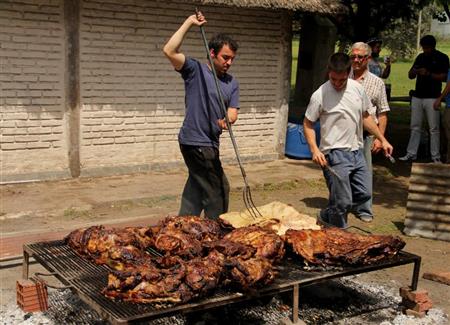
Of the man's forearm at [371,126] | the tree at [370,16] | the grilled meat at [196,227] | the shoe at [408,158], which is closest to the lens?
the grilled meat at [196,227]

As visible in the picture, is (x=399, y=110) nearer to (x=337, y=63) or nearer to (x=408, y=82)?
(x=408, y=82)

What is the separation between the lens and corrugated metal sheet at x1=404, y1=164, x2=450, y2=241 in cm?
691

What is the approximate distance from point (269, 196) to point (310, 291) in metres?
3.49

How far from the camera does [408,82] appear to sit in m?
29.8

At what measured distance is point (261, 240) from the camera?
443 centimetres

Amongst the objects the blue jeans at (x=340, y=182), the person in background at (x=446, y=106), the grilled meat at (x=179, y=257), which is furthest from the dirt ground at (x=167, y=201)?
the grilled meat at (x=179, y=257)

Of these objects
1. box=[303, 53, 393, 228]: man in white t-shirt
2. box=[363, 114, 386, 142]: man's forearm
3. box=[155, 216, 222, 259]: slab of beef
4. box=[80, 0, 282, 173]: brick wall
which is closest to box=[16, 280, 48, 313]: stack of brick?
box=[155, 216, 222, 259]: slab of beef

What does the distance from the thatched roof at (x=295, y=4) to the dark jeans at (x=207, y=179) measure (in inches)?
163

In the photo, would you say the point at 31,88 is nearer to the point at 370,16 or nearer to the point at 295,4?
the point at 295,4

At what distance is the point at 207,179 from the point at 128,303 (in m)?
2.19

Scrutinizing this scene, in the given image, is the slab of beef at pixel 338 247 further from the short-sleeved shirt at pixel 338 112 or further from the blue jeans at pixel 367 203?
the blue jeans at pixel 367 203

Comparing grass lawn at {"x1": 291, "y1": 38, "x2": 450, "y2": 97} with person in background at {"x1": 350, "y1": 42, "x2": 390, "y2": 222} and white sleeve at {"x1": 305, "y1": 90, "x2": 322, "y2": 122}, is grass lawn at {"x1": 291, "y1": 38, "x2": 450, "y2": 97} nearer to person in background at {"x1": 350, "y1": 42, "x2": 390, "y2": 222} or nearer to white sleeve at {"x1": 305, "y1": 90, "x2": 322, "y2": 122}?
person in background at {"x1": 350, "y1": 42, "x2": 390, "y2": 222}

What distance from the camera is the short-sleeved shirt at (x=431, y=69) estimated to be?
35.7 ft

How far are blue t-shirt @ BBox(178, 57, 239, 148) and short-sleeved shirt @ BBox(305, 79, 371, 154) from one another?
3.80 ft
